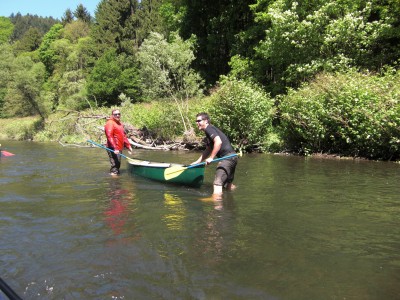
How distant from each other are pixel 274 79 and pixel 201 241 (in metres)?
22.7

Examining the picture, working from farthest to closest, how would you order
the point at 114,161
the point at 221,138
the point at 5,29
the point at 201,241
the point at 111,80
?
the point at 5,29 → the point at 111,80 → the point at 114,161 → the point at 221,138 → the point at 201,241

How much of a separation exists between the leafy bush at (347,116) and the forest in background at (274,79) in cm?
4

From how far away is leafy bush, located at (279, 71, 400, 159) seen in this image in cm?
1405

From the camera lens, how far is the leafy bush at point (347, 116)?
14.1m

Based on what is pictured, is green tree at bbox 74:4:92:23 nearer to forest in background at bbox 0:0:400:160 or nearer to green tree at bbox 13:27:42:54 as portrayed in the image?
green tree at bbox 13:27:42:54

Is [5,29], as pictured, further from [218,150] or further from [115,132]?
[218,150]

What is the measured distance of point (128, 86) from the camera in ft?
145

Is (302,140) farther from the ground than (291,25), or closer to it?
closer to it

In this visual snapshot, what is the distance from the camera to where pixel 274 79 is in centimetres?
2670

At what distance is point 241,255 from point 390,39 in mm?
20290

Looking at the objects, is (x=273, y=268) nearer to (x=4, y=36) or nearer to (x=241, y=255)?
(x=241, y=255)

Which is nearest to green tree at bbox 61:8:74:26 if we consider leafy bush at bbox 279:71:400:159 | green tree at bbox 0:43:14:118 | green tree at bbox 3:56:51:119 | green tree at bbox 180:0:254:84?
green tree at bbox 0:43:14:118

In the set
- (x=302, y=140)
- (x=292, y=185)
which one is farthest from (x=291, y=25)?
(x=292, y=185)

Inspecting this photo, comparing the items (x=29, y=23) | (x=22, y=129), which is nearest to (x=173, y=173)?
(x=22, y=129)
